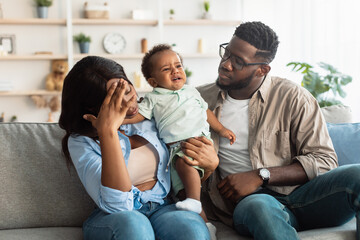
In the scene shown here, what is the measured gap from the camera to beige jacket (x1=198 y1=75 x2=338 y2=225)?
1907mm

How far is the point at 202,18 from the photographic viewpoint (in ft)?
19.2

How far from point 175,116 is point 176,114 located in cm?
1

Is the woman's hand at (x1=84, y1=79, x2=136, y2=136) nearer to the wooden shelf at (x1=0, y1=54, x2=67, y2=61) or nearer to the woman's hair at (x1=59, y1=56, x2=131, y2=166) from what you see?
the woman's hair at (x1=59, y1=56, x2=131, y2=166)

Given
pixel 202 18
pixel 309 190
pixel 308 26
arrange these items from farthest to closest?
pixel 202 18 < pixel 308 26 < pixel 309 190

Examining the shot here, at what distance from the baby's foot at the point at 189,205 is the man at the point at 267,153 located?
154 mm

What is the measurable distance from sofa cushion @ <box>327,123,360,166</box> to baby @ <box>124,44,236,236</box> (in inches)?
20.8

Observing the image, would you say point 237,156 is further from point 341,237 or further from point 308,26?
point 308,26

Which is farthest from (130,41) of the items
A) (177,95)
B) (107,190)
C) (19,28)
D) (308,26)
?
(107,190)

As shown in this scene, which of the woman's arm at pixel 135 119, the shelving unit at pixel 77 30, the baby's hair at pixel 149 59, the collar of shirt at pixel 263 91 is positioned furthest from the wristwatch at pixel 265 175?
the shelving unit at pixel 77 30

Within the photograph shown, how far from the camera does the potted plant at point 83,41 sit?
17.7ft

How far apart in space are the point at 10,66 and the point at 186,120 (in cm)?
430

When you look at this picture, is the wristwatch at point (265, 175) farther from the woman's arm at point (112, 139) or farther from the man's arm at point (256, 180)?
A: the woman's arm at point (112, 139)

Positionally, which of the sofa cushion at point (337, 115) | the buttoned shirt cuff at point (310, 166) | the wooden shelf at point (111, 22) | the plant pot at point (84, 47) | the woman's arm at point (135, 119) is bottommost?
the buttoned shirt cuff at point (310, 166)

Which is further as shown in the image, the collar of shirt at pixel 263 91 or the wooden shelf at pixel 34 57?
the wooden shelf at pixel 34 57
